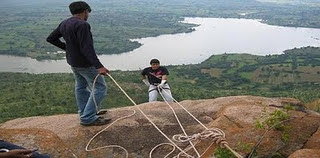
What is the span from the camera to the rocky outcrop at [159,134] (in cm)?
466

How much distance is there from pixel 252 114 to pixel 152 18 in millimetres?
156810

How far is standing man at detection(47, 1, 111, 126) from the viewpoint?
530cm

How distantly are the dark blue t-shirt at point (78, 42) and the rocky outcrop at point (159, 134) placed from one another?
103 cm

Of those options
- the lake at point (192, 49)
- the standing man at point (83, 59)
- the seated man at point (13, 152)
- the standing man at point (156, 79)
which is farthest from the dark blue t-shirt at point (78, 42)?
the lake at point (192, 49)

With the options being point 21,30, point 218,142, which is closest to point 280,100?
point 218,142

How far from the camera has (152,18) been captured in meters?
160

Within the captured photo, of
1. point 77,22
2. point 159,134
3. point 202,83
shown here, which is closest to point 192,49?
point 202,83

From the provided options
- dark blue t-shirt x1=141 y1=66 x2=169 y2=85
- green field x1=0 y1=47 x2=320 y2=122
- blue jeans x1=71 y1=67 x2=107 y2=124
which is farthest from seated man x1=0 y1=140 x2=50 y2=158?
green field x1=0 y1=47 x2=320 y2=122

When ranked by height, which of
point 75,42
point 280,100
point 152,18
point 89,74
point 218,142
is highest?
point 75,42

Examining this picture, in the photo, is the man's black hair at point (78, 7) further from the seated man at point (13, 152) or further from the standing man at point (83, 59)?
the seated man at point (13, 152)

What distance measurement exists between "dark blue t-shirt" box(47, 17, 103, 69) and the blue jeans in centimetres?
14

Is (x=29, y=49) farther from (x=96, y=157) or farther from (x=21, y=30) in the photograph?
(x=96, y=157)

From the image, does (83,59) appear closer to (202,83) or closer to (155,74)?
(155,74)

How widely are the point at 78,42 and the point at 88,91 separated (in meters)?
0.96
